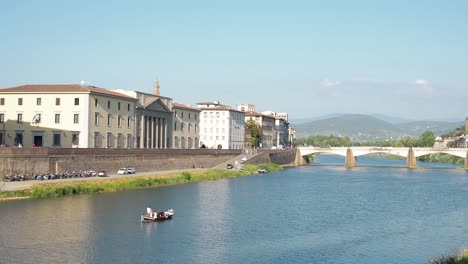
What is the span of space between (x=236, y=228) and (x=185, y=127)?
69352 mm

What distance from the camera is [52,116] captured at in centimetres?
8194

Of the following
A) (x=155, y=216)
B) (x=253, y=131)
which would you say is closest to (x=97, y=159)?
(x=155, y=216)

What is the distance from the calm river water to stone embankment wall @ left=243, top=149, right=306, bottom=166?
4935 centimetres

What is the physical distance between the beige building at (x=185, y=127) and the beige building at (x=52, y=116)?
27341 mm

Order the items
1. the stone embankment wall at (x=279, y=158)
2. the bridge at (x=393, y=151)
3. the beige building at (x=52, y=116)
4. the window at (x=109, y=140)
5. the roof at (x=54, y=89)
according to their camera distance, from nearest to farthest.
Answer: the beige building at (x=52, y=116)
the roof at (x=54, y=89)
the window at (x=109, y=140)
the stone embankment wall at (x=279, y=158)
the bridge at (x=393, y=151)

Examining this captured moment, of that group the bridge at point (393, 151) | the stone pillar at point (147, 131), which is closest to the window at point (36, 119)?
the stone pillar at point (147, 131)

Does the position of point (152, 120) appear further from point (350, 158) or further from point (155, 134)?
point (350, 158)

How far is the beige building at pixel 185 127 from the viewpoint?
111 m

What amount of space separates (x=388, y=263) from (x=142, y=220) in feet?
63.1

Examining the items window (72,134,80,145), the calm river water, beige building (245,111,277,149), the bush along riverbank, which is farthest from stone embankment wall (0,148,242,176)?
beige building (245,111,277,149)

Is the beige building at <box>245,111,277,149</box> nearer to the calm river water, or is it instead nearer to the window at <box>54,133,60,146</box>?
the window at <box>54,133,60,146</box>

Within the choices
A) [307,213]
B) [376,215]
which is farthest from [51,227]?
[376,215]

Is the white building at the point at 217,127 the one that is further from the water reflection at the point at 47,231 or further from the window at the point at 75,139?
the water reflection at the point at 47,231

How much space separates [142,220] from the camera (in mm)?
48000
